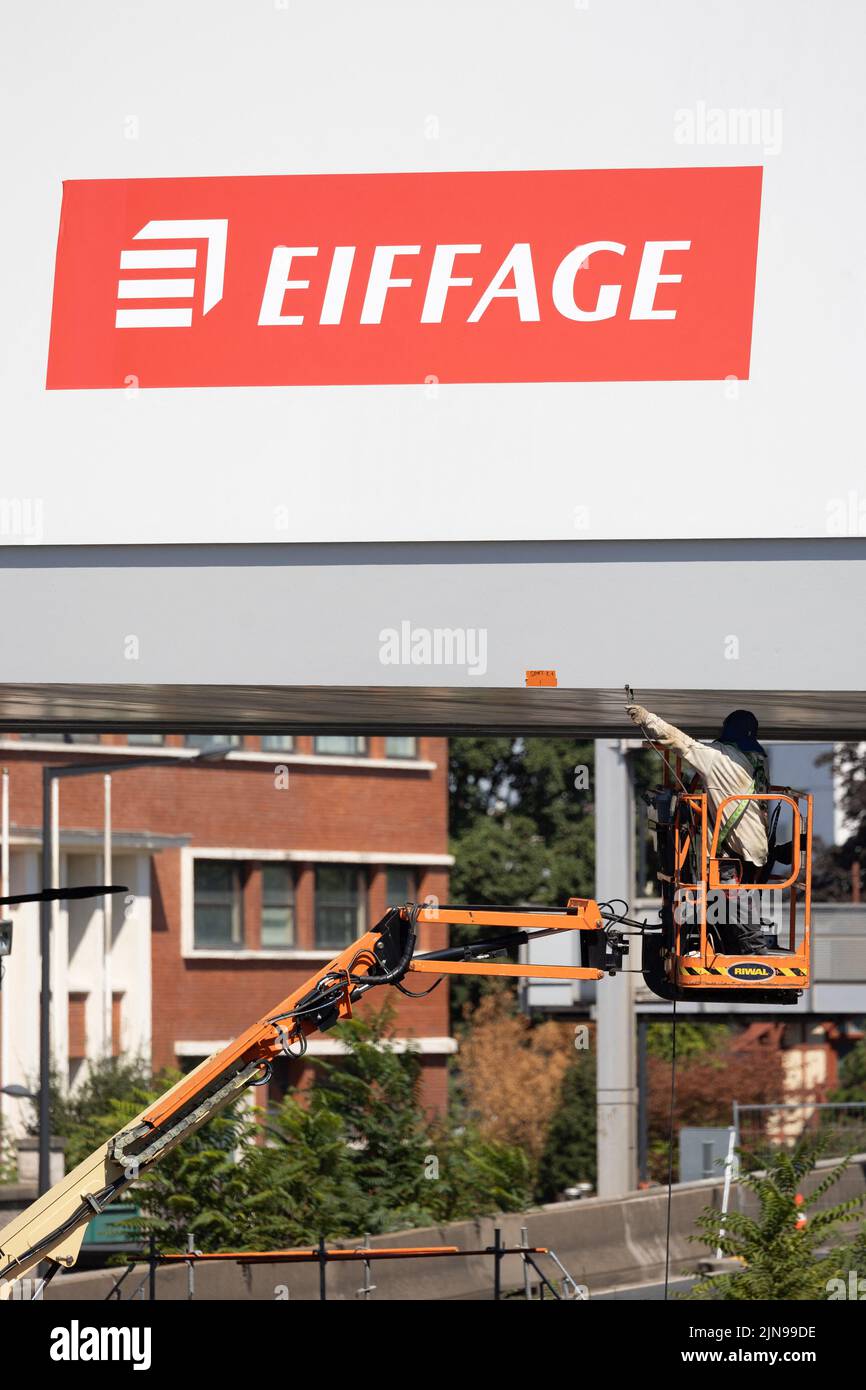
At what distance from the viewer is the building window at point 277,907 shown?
55.3 metres

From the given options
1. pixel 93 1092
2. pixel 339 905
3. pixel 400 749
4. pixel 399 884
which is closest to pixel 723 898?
pixel 93 1092

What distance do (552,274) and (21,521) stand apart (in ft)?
12.8

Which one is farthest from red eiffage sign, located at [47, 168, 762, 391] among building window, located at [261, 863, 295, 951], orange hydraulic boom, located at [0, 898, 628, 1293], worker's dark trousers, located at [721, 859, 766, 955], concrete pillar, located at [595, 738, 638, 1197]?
building window, located at [261, 863, 295, 951]

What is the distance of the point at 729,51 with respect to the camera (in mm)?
12461

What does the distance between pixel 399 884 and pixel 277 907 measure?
4508mm

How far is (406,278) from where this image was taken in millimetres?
12641

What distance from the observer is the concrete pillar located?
113 feet

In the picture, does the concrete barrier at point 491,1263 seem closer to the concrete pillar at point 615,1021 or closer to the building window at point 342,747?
the concrete pillar at point 615,1021

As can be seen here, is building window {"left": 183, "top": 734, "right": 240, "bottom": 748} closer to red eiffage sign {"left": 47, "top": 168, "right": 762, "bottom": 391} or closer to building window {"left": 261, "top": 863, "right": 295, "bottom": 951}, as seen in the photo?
building window {"left": 261, "top": 863, "right": 295, "bottom": 951}

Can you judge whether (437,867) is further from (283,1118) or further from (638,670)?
(638,670)

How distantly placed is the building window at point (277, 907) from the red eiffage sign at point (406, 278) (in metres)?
43.2

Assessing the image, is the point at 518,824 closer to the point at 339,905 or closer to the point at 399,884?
the point at 399,884

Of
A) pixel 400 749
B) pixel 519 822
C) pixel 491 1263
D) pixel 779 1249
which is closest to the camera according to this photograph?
pixel 779 1249

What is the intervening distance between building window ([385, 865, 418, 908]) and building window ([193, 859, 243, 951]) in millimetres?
5284
